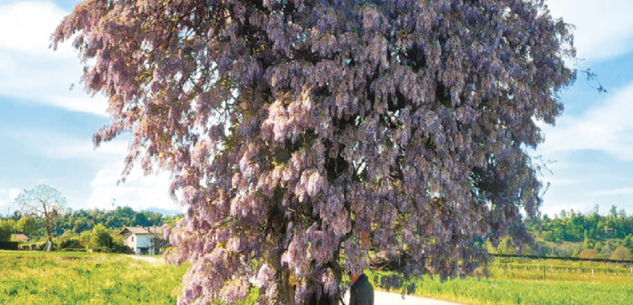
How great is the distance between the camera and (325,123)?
29.5 feet

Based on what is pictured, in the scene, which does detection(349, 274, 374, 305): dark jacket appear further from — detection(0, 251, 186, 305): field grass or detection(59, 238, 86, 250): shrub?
detection(59, 238, 86, 250): shrub

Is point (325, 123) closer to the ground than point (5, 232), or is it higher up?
higher up

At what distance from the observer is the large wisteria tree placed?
9.37 metres

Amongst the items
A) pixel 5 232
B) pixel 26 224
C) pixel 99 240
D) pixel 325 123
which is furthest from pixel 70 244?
pixel 325 123

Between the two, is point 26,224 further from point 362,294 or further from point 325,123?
point 362,294

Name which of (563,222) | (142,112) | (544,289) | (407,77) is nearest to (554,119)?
(407,77)

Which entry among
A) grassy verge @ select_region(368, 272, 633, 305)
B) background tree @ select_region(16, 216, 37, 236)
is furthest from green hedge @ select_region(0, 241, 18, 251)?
grassy verge @ select_region(368, 272, 633, 305)

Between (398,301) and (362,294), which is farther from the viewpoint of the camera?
(398,301)

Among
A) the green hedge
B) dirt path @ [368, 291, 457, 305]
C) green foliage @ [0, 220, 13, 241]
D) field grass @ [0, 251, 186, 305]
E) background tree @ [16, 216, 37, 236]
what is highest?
background tree @ [16, 216, 37, 236]

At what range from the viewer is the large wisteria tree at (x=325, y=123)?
369 inches

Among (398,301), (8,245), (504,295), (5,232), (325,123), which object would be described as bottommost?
(398,301)

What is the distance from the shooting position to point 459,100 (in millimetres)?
9852

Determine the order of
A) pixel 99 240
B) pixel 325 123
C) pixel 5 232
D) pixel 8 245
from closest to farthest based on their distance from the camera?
pixel 325 123
pixel 8 245
pixel 99 240
pixel 5 232

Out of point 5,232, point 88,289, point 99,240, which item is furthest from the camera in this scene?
point 5,232
